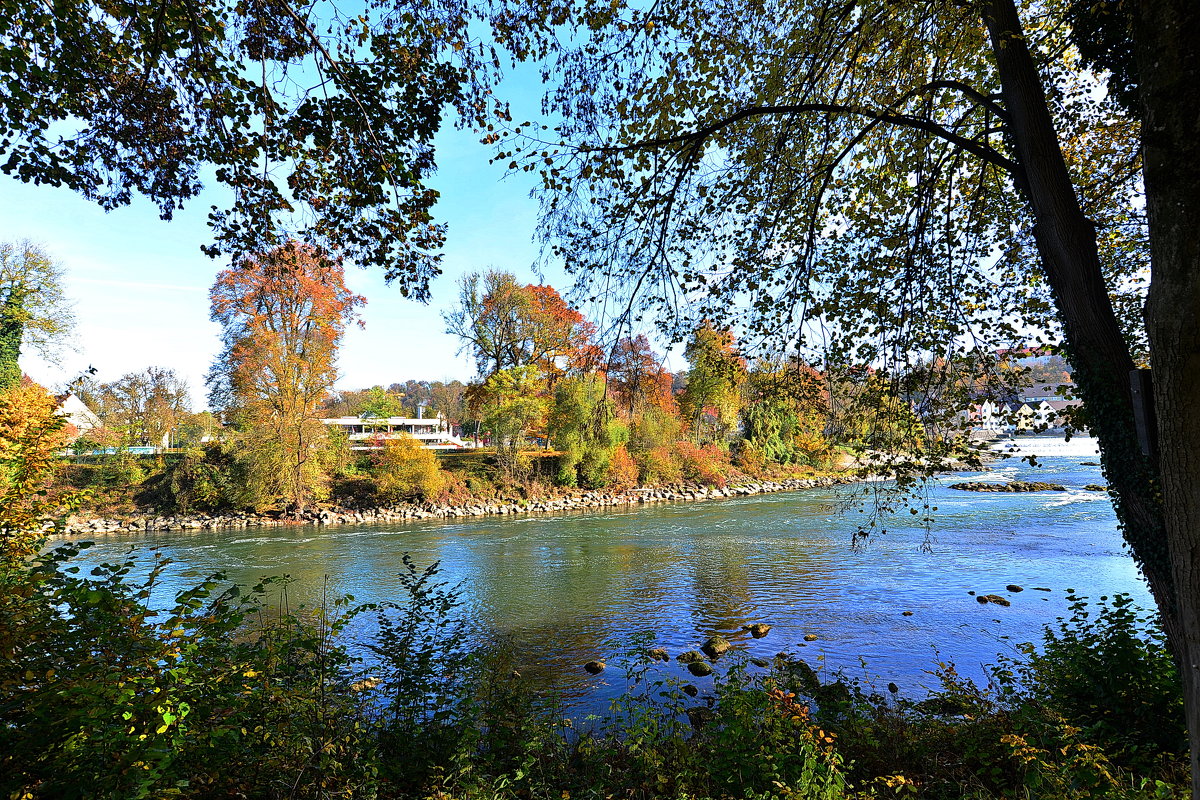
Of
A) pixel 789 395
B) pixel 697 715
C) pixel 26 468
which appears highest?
pixel 789 395

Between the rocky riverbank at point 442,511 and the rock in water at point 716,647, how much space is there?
30.3 ft

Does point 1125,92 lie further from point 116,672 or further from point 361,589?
point 361,589

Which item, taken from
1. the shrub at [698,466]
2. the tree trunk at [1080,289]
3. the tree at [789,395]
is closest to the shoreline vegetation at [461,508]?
the shrub at [698,466]

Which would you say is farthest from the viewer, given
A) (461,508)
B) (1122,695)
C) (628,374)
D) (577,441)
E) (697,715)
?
(577,441)

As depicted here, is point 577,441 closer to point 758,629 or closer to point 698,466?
point 698,466

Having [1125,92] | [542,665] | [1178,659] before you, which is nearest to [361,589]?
[542,665]

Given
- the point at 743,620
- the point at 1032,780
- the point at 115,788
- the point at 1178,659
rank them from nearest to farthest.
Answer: the point at 115,788, the point at 1032,780, the point at 1178,659, the point at 743,620

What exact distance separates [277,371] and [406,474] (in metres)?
6.67

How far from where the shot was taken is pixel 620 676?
26.0ft

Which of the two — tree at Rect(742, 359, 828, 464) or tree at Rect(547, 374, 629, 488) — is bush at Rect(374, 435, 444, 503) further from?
tree at Rect(742, 359, 828, 464)

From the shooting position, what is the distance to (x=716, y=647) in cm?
890

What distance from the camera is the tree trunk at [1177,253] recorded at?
6.38 ft

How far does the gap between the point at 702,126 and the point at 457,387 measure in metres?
64.6

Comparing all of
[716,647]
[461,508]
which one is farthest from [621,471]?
[716,647]
